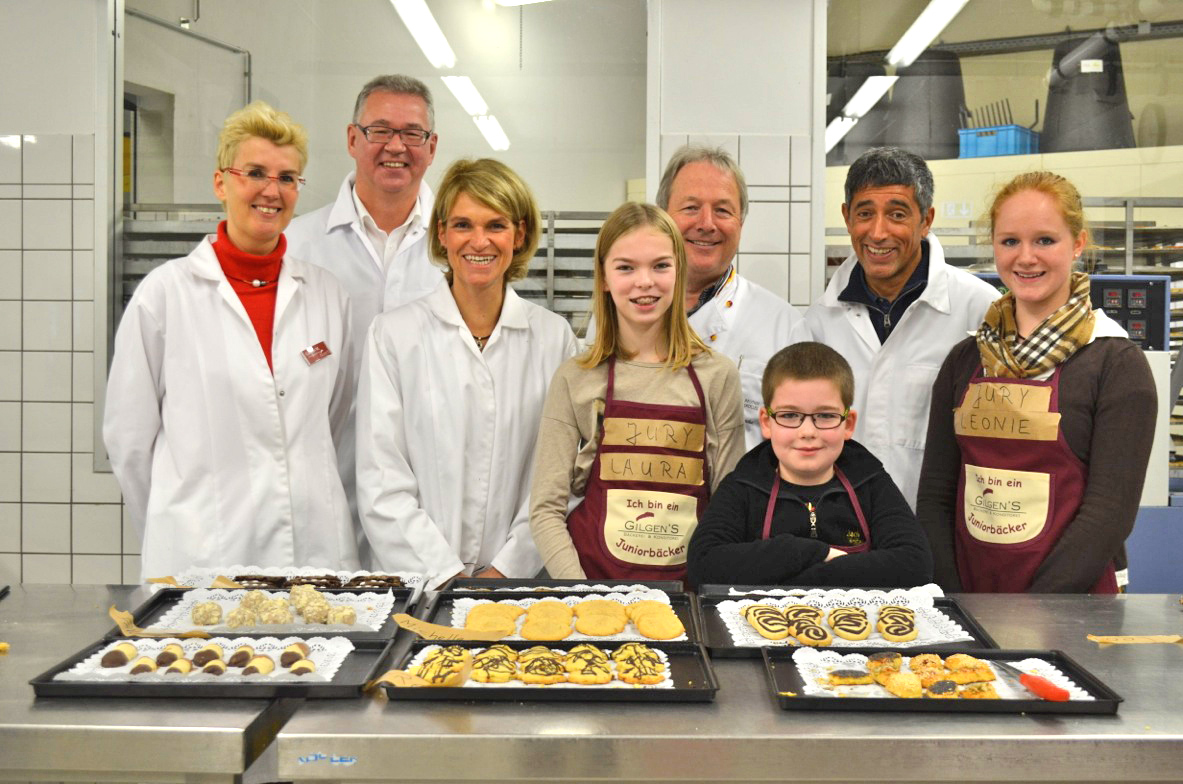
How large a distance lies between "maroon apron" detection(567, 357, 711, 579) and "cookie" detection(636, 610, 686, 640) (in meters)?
0.54

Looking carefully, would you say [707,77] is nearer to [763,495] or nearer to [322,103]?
[322,103]

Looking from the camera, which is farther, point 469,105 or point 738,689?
point 469,105

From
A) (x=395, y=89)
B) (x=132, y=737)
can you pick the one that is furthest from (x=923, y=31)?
(x=132, y=737)

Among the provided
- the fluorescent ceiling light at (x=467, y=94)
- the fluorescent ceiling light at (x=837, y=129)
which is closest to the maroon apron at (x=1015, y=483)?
the fluorescent ceiling light at (x=837, y=129)

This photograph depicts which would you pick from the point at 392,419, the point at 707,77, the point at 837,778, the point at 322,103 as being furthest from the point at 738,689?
the point at 322,103

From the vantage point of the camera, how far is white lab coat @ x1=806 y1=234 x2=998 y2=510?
2.53 m

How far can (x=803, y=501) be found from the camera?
193 centimetres

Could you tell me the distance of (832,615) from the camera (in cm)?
151

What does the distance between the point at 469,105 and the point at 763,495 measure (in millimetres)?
2529

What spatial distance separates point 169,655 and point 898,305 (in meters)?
1.92

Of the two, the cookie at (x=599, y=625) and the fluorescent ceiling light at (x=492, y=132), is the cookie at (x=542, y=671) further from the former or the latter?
the fluorescent ceiling light at (x=492, y=132)

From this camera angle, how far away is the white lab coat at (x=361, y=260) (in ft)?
9.41

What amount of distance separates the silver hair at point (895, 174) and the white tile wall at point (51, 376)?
9.73ft

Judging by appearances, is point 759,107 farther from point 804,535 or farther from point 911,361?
point 804,535
